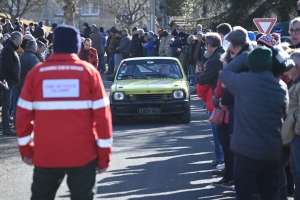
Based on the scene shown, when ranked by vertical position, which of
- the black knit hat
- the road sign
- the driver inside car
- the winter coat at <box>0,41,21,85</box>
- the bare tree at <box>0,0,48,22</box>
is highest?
the bare tree at <box>0,0,48,22</box>

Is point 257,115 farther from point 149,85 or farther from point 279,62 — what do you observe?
point 149,85

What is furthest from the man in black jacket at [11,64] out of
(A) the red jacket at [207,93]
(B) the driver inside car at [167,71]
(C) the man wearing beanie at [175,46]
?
(C) the man wearing beanie at [175,46]

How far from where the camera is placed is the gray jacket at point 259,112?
5.91 meters

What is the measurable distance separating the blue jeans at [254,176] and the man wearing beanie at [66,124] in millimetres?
1433

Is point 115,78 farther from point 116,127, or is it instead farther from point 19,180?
point 19,180

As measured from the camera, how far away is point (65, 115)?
516 cm

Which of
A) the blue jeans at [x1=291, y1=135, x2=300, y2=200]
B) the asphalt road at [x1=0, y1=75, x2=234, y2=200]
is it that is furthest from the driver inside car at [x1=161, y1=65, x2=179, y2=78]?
the blue jeans at [x1=291, y1=135, x2=300, y2=200]

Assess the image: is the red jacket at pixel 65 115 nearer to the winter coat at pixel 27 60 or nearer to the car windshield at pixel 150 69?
the winter coat at pixel 27 60

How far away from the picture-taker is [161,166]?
10.3m

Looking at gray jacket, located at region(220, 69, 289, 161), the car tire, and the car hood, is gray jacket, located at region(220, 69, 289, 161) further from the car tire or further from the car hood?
the car tire

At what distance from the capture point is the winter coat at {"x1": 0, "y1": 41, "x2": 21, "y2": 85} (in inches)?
518

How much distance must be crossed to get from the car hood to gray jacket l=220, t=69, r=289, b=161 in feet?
29.3

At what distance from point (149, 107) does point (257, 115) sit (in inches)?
356

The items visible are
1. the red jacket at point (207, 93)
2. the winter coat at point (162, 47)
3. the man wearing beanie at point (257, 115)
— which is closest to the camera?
the man wearing beanie at point (257, 115)
